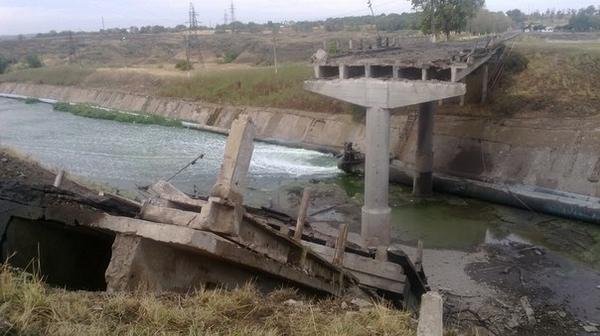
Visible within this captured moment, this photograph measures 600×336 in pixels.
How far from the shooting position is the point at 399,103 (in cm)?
1903

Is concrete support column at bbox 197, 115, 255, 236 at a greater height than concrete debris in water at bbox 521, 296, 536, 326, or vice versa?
concrete support column at bbox 197, 115, 255, 236

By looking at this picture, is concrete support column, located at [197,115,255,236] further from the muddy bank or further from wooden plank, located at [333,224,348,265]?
the muddy bank

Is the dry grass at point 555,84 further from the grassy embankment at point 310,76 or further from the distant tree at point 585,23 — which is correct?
the distant tree at point 585,23

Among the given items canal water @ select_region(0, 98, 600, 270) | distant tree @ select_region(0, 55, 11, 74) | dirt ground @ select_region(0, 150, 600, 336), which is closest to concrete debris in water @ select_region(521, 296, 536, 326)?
dirt ground @ select_region(0, 150, 600, 336)

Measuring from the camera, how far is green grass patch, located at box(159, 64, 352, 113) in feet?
136

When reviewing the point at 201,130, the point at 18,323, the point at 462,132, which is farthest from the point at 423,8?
the point at 18,323

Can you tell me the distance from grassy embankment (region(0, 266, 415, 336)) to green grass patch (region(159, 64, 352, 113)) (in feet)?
105

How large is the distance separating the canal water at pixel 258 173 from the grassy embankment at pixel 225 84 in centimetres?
469

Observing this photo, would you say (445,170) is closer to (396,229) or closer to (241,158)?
(396,229)

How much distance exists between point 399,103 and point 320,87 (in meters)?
2.94

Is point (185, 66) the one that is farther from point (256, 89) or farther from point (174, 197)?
point (174, 197)

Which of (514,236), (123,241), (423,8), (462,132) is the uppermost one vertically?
(423,8)

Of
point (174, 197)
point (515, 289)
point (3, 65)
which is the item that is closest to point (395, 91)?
point (515, 289)

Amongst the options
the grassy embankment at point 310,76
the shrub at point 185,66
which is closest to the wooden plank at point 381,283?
the grassy embankment at point 310,76
